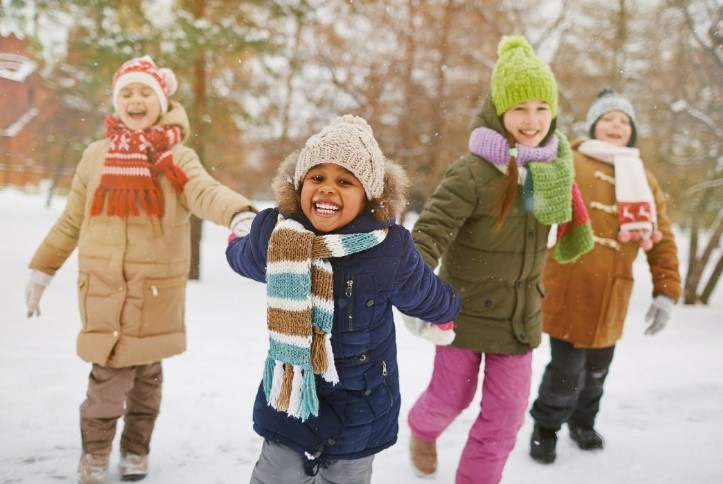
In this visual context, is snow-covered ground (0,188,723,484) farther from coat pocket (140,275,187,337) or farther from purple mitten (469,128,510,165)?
purple mitten (469,128,510,165)

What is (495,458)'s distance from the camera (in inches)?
100.0

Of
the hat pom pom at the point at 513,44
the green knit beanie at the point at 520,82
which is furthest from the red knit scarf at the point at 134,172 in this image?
the hat pom pom at the point at 513,44

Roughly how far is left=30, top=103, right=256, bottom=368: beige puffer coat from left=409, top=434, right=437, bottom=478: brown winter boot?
4.35 feet

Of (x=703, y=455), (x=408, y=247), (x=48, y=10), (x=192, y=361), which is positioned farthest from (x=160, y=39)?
(x=703, y=455)

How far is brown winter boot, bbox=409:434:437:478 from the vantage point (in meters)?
2.87

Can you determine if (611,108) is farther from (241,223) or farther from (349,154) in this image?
(241,223)

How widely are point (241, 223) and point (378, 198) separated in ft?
2.09

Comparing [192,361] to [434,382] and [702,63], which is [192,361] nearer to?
[434,382]

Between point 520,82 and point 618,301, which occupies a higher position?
point 520,82

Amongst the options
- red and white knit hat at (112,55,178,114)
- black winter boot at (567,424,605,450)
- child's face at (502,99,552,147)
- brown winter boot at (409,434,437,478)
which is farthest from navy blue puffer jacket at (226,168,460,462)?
black winter boot at (567,424,605,450)

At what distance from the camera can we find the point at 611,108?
3.43m

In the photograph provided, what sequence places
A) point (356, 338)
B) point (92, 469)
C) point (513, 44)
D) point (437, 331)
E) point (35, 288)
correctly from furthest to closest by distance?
point (513, 44), point (35, 288), point (92, 469), point (437, 331), point (356, 338)

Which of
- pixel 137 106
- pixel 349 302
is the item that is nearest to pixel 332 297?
pixel 349 302

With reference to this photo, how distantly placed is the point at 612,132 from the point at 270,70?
20.6 feet
